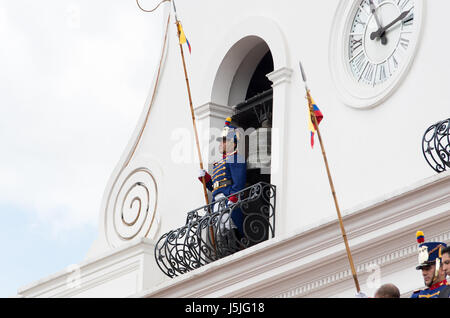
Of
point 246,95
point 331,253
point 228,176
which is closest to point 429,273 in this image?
point 331,253

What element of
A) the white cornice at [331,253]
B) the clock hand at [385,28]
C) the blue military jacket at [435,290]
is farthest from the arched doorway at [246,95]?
the blue military jacket at [435,290]

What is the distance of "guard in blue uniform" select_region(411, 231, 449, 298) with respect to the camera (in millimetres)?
9164

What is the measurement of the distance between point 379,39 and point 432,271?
434 centimetres

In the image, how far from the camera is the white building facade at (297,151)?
11547mm

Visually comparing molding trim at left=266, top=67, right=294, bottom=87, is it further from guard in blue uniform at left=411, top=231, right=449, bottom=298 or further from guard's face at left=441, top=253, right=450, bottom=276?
guard's face at left=441, top=253, right=450, bottom=276

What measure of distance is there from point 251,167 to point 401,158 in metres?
2.88

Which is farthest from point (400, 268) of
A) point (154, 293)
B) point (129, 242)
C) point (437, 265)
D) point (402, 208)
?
point (129, 242)

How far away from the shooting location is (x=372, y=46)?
43.3ft

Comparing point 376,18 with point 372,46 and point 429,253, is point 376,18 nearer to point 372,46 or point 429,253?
point 372,46

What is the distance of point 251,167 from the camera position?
48.4 feet

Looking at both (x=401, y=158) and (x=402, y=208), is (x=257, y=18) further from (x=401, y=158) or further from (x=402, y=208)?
(x=402, y=208)

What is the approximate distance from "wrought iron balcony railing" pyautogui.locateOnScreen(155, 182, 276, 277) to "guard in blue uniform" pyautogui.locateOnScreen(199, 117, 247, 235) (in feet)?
0.46

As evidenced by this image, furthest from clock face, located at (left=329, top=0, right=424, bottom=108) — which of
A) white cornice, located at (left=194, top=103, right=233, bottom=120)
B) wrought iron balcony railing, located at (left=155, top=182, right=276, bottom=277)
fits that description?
white cornice, located at (left=194, top=103, right=233, bottom=120)
